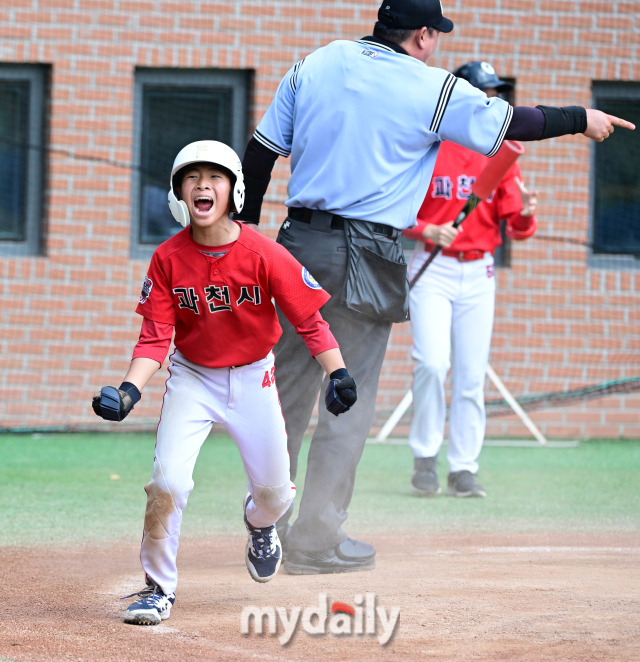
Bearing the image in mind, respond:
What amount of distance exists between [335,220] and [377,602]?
5.47 ft

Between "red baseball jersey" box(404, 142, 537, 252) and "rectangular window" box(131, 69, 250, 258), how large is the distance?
11.4 feet

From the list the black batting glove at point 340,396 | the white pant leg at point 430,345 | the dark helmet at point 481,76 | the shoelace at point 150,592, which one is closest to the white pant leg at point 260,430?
the black batting glove at point 340,396

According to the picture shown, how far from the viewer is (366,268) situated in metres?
5.33

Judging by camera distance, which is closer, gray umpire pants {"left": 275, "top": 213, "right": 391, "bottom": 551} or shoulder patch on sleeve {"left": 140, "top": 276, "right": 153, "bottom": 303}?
shoulder patch on sleeve {"left": 140, "top": 276, "right": 153, "bottom": 303}

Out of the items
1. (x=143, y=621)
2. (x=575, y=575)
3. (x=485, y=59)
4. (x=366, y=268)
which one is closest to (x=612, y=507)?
(x=575, y=575)

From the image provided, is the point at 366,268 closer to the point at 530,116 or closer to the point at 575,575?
the point at 530,116

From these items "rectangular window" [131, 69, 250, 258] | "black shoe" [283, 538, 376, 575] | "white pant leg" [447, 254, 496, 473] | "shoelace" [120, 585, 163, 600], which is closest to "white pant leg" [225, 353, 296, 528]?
"shoelace" [120, 585, 163, 600]

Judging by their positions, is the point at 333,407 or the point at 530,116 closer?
the point at 333,407

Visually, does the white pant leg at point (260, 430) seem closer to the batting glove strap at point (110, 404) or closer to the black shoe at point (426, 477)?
the batting glove strap at point (110, 404)

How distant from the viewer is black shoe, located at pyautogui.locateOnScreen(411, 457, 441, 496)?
7.78m

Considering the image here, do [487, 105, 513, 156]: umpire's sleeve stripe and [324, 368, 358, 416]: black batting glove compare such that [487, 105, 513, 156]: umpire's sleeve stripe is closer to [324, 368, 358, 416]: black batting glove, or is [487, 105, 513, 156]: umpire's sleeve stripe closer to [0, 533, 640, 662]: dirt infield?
[324, 368, 358, 416]: black batting glove

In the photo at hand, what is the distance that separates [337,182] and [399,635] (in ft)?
6.70

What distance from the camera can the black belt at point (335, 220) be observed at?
5.35m

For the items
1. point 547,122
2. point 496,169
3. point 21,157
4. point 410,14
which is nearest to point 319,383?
point 547,122
